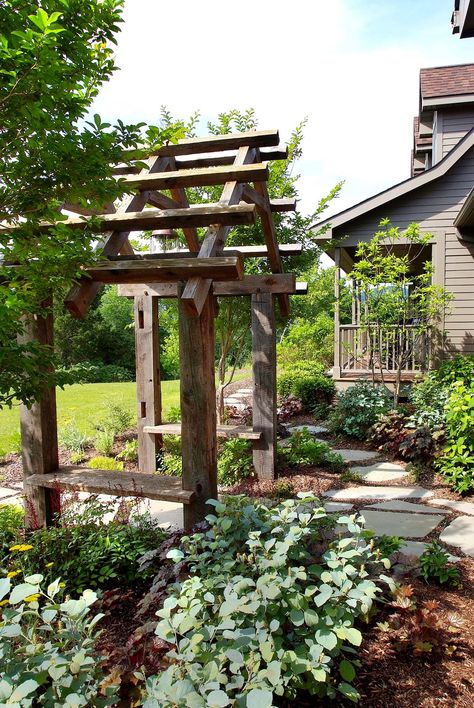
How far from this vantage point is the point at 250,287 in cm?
532

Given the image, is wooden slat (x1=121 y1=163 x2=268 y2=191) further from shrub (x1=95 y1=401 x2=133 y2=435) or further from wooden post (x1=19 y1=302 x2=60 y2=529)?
shrub (x1=95 y1=401 x2=133 y2=435)

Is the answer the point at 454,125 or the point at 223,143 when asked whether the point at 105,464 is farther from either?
the point at 454,125

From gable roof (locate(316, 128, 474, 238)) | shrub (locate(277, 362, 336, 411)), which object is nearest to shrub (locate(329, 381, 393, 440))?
shrub (locate(277, 362, 336, 411))

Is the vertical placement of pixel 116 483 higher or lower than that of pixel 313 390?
higher

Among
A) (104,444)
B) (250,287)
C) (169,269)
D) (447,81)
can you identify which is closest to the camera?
(169,269)

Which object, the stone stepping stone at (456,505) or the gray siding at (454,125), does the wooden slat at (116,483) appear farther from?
the gray siding at (454,125)

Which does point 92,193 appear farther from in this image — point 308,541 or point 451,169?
point 451,169

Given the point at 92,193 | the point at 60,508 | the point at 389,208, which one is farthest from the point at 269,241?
the point at 389,208

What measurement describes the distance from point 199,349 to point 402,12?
17.0ft

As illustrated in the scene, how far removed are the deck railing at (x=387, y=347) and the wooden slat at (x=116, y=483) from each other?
19.1 feet

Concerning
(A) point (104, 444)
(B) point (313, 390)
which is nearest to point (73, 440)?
(A) point (104, 444)

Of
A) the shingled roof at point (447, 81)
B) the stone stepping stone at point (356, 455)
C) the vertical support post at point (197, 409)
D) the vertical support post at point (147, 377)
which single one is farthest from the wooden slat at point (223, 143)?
the shingled roof at point (447, 81)

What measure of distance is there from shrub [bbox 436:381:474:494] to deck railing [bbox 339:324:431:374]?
3033 millimetres

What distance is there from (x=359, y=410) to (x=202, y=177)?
4.90 meters
